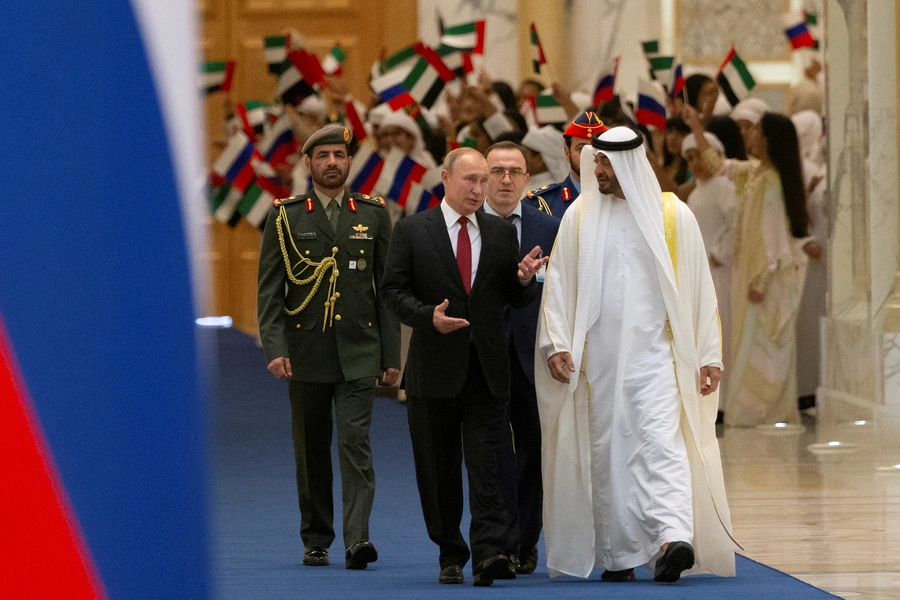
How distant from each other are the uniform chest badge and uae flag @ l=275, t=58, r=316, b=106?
593 centimetres

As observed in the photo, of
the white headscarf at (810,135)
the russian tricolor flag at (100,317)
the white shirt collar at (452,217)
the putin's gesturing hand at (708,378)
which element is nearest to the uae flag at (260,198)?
the white headscarf at (810,135)

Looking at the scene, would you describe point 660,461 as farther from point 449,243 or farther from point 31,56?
point 31,56

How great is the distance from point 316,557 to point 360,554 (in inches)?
10.4

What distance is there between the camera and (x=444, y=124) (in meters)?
10.7

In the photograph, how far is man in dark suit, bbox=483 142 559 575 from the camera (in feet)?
19.5

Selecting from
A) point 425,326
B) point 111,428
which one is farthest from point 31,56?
point 425,326

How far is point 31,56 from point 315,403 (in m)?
4.37

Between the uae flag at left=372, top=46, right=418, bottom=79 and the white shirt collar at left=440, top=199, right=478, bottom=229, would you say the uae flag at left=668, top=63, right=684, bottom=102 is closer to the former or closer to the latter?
the uae flag at left=372, top=46, right=418, bottom=79

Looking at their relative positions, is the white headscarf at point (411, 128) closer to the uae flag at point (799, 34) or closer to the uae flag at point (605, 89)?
the uae flag at point (605, 89)

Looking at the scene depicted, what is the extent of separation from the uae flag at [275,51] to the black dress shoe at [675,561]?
321 inches

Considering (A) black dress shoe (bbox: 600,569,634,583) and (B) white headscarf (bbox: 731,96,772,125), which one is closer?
(A) black dress shoe (bbox: 600,569,634,583)

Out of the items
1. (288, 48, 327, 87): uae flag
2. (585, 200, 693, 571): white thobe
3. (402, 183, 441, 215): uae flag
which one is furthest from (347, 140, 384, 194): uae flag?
(585, 200, 693, 571): white thobe

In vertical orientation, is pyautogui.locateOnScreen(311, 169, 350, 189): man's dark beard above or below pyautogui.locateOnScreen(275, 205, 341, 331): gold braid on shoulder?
above

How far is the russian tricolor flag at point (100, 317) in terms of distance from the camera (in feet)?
5.18
